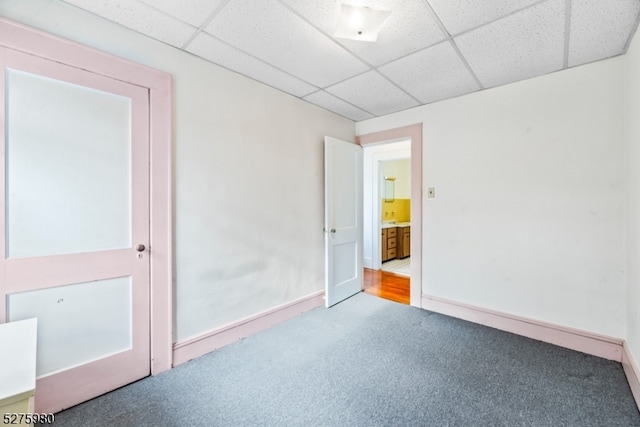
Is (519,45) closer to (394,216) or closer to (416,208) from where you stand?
(416,208)

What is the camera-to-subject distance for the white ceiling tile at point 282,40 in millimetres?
1625

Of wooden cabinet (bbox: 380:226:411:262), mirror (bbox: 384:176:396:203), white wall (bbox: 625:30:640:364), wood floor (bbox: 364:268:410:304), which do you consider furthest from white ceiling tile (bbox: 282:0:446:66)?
mirror (bbox: 384:176:396:203)

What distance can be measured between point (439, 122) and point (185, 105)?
8.31 ft

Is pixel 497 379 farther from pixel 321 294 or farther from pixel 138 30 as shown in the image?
pixel 138 30

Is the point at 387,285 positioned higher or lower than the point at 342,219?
lower

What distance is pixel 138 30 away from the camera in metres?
1.79

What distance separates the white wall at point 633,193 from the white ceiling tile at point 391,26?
4.24 ft

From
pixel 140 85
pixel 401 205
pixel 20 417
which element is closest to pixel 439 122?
pixel 140 85

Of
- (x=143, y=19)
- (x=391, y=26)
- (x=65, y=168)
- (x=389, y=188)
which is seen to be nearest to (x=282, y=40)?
(x=391, y=26)

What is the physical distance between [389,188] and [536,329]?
435cm

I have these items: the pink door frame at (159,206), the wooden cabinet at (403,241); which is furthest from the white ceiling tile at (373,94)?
the wooden cabinet at (403,241)

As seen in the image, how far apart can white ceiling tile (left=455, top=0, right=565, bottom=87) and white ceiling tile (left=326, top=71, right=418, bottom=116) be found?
0.70 meters

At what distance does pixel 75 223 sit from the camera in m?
1.60

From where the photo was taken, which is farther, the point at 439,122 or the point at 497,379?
the point at 439,122
